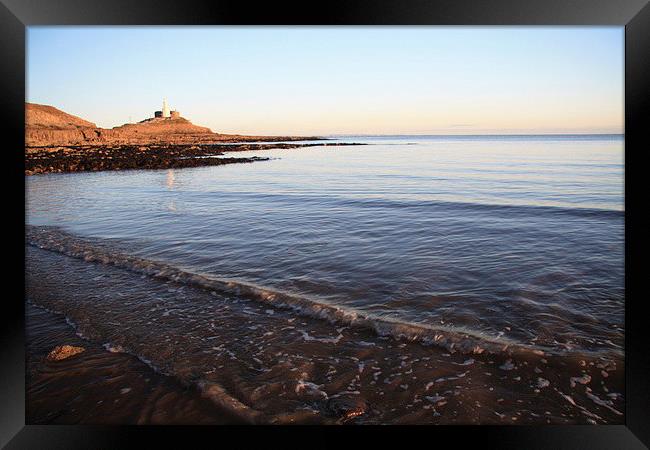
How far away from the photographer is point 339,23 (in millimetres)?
3258

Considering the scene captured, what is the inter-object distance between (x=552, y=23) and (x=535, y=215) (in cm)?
901

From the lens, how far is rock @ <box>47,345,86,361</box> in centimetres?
411

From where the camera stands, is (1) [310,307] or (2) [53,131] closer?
(1) [310,307]

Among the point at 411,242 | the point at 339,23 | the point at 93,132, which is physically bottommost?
the point at 411,242

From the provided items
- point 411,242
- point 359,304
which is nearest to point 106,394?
point 359,304

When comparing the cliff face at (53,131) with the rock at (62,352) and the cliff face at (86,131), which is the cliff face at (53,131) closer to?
the cliff face at (86,131)

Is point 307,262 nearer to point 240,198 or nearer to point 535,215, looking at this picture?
point 535,215

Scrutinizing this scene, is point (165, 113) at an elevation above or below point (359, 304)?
above

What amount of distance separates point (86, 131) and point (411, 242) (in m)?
71.8

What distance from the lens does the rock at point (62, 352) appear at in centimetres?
411

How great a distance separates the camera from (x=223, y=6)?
125 inches

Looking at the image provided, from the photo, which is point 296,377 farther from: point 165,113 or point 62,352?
point 165,113
